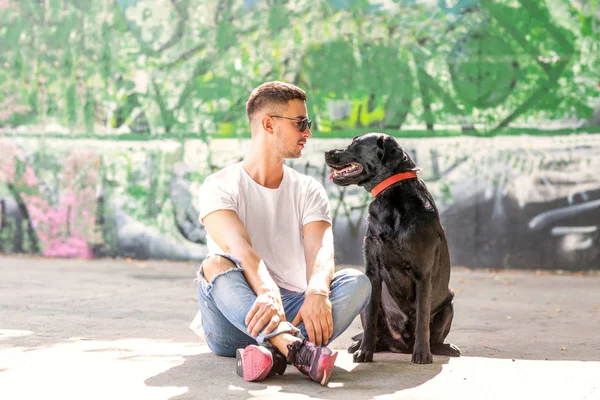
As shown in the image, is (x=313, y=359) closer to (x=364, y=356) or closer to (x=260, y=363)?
(x=260, y=363)

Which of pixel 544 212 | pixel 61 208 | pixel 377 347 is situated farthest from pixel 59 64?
pixel 377 347

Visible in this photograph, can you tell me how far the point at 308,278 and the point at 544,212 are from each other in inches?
235

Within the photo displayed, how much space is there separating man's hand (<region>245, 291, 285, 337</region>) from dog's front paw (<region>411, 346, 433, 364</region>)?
0.88m

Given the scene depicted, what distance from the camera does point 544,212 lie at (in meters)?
9.26

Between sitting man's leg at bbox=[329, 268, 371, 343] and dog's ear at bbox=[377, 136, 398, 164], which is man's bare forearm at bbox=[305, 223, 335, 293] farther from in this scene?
dog's ear at bbox=[377, 136, 398, 164]

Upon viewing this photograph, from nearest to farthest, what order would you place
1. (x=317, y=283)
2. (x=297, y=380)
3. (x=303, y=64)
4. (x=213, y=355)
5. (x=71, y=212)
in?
(x=297, y=380) < (x=317, y=283) < (x=213, y=355) < (x=303, y=64) < (x=71, y=212)

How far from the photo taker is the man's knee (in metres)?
3.74

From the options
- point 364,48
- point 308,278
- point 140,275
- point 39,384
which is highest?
point 364,48

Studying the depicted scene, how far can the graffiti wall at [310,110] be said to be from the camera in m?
9.26

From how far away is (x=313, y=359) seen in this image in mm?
3410

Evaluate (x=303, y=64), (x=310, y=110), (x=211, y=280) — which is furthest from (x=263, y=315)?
(x=303, y=64)

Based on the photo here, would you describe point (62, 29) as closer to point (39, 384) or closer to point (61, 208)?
point (61, 208)

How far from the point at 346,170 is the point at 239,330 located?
39.2 inches

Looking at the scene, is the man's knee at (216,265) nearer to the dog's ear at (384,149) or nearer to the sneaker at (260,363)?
the sneaker at (260,363)
